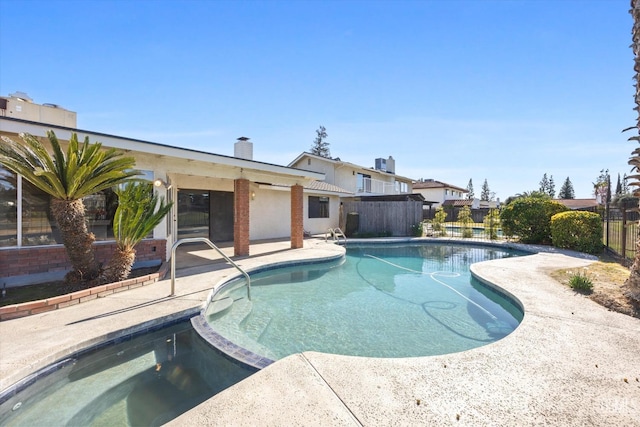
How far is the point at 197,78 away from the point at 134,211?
8180 millimetres

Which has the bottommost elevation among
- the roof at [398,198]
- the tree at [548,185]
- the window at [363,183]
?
the roof at [398,198]

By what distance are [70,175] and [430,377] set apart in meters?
7.87

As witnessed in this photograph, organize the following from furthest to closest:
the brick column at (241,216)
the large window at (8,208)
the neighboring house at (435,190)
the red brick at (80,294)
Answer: the neighboring house at (435,190), the brick column at (241,216), the large window at (8,208), the red brick at (80,294)

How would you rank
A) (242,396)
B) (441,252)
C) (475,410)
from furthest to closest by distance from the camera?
(441,252) < (242,396) < (475,410)

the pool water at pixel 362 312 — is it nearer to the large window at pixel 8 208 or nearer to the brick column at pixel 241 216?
the brick column at pixel 241 216

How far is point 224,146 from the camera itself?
779 inches

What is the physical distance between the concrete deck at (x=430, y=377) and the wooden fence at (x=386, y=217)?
1580cm

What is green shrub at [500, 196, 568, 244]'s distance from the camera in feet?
55.4

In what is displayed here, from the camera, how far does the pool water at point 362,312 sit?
5.50 meters

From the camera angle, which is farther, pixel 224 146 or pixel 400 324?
pixel 224 146

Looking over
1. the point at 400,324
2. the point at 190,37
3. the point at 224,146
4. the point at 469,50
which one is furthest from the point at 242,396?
the point at 224,146

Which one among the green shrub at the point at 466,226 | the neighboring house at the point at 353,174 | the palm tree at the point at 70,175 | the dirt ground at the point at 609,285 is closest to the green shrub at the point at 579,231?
the dirt ground at the point at 609,285

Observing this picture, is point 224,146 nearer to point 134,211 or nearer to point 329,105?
point 329,105

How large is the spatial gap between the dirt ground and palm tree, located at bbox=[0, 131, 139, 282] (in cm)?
1133
